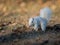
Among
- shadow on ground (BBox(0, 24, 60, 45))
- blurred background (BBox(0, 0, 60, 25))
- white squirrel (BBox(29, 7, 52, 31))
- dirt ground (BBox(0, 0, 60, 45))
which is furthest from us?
blurred background (BBox(0, 0, 60, 25))

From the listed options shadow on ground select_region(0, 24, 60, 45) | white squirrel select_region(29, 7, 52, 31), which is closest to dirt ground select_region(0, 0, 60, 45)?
shadow on ground select_region(0, 24, 60, 45)

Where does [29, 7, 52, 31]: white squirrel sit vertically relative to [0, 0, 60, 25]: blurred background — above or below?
below

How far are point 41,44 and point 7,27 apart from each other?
66.4 inches

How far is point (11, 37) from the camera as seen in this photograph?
756 cm

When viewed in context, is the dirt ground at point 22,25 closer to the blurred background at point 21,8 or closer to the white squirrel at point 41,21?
the blurred background at point 21,8

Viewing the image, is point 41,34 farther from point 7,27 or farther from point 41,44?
point 7,27

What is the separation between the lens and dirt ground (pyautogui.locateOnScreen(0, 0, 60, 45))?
726 cm

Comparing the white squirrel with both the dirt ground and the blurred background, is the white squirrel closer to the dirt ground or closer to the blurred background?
the dirt ground

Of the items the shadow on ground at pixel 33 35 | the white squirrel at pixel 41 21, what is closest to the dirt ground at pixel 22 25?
the shadow on ground at pixel 33 35

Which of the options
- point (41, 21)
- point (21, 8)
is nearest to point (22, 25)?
point (41, 21)

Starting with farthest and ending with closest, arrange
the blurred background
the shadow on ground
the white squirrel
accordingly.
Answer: the blurred background, the white squirrel, the shadow on ground

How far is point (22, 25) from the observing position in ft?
27.5

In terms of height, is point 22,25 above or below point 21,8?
below

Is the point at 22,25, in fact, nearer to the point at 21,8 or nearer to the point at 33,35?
the point at 33,35
